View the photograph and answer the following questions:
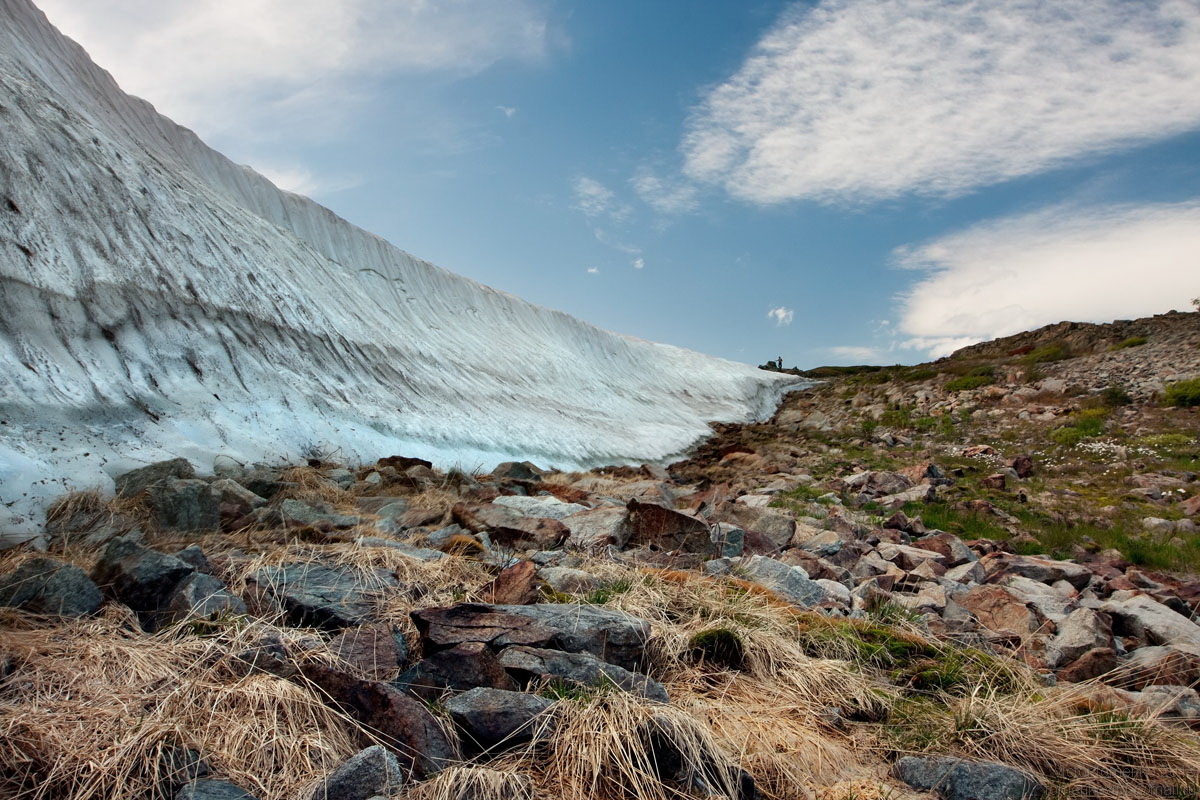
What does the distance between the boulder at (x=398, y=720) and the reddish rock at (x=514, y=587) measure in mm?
1342

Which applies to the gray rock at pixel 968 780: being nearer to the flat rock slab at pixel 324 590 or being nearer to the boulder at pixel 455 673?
the boulder at pixel 455 673

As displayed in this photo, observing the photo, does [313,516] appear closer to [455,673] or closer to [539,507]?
[539,507]

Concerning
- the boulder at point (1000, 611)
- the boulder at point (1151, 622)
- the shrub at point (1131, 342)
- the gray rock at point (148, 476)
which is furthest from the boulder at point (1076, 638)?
the shrub at point (1131, 342)

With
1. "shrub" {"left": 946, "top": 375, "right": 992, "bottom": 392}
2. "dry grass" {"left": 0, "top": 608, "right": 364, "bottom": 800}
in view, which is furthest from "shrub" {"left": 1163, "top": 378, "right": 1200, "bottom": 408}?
"dry grass" {"left": 0, "top": 608, "right": 364, "bottom": 800}

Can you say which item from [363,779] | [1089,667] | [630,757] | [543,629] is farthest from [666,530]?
[363,779]

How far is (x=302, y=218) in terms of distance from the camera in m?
24.9

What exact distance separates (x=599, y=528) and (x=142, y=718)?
15.0 ft

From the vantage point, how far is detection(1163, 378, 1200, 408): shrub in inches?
749

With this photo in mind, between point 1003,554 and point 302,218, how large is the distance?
77.8 feet

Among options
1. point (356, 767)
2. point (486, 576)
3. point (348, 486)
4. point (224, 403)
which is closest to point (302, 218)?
point (224, 403)

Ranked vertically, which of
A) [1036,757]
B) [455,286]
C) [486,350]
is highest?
[455,286]

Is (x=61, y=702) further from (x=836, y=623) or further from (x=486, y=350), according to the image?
(x=486, y=350)

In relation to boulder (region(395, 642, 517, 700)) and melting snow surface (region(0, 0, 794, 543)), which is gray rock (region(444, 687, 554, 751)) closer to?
boulder (region(395, 642, 517, 700))

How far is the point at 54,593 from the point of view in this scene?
3.96 metres
